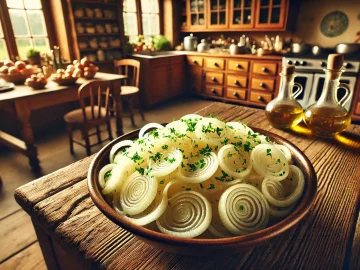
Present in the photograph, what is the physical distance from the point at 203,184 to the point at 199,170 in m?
0.03

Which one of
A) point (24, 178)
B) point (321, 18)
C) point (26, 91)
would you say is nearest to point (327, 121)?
point (26, 91)

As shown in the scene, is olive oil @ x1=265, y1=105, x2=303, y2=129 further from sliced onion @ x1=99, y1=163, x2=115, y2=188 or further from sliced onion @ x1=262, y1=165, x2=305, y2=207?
sliced onion @ x1=99, y1=163, x2=115, y2=188

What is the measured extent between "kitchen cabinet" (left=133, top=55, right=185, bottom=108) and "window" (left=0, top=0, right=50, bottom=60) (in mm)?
1394

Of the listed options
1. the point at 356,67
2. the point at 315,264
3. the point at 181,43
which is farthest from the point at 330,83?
the point at 181,43

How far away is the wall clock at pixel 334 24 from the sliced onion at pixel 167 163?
4303 millimetres

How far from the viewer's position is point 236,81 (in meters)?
4.27

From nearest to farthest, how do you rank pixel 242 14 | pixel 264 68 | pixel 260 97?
1. pixel 264 68
2. pixel 260 97
3. pixel 242 14

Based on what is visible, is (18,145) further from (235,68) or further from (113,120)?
(235,68)

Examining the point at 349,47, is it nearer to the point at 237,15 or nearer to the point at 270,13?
the point at 270,13

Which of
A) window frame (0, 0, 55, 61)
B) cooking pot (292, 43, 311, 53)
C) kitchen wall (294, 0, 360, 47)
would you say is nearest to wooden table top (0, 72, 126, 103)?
window frame (0, 0, 55, 61)

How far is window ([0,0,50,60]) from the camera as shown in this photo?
314 cm

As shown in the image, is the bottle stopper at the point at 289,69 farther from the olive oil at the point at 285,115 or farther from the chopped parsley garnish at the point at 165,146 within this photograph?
the chopped parsley garnish at the point at 165,146

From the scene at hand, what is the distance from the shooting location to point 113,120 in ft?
12.6

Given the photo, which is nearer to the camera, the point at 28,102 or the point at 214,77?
the point at 28,102
